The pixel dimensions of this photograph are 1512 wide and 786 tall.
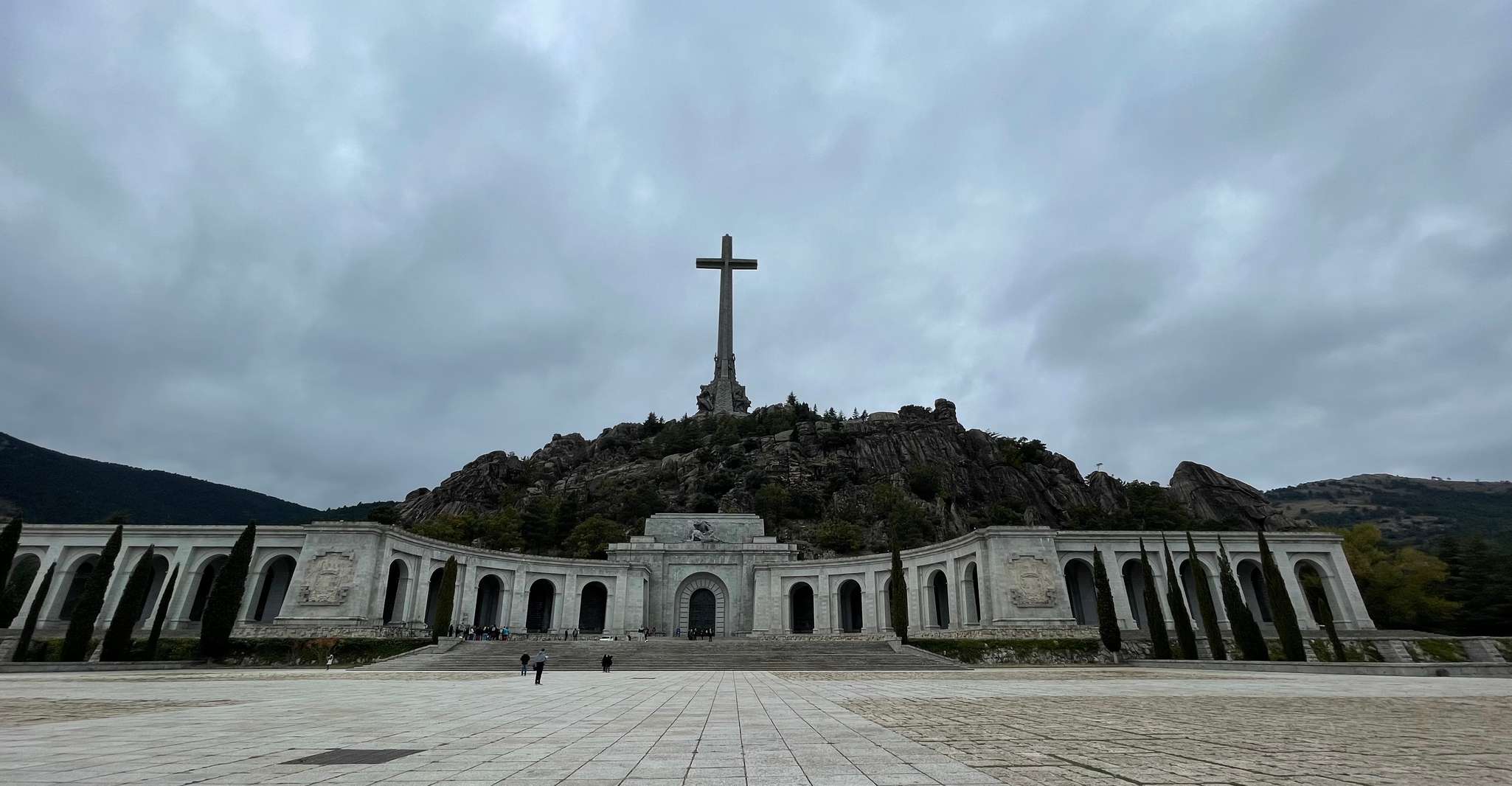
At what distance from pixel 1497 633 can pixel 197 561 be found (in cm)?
7266

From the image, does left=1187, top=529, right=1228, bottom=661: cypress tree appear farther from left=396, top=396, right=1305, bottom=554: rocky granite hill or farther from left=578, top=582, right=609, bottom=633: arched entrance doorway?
left=578, top=582, right=609, bottom=633: arched entrance doorway

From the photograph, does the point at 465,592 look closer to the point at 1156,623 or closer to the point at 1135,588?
the point at 1156,623

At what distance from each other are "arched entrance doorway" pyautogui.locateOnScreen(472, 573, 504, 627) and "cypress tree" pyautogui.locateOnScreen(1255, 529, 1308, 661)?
4146 cm

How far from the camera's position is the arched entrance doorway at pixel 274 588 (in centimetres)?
3853

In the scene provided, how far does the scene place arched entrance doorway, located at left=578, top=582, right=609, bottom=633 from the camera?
46.7 meters

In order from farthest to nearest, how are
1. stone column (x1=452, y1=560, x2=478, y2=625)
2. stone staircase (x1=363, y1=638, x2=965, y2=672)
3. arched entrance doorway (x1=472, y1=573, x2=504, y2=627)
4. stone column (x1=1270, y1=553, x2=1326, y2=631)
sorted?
arched entrance doorway (x1=472, y1=573, x2=504, y2=627), stone column (x1=452, y1=560, x2=478, y2=625), stone column (x1=1270, y1=553, x2=1326, y2=631), stone staircase (x1=363, y1=638, x2=965, y2=672)

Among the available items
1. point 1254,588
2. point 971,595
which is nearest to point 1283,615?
point 971,595

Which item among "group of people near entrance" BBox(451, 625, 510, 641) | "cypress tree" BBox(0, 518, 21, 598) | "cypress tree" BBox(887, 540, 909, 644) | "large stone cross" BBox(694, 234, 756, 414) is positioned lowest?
"group of people near entrance" BBox(451, 625, 510, 641)

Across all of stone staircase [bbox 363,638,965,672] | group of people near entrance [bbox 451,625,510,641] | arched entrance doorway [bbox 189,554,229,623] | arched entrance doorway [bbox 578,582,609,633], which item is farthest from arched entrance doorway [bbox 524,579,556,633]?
arched entrance doorway [bbox 189,554,229,623]

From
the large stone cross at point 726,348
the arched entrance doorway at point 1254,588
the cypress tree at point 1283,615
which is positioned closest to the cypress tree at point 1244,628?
the cypress tree at point 1283,615

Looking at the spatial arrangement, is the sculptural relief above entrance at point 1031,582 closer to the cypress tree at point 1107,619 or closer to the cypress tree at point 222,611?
the cypress tree at point 1107,619

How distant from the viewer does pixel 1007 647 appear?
29484 mm

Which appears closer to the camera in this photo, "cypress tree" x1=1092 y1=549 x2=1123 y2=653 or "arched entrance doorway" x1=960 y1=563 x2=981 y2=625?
"cypress tree" x1=1092 y1=549 x2=1123 y2=653

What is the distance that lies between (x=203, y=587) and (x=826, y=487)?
5434 cm
